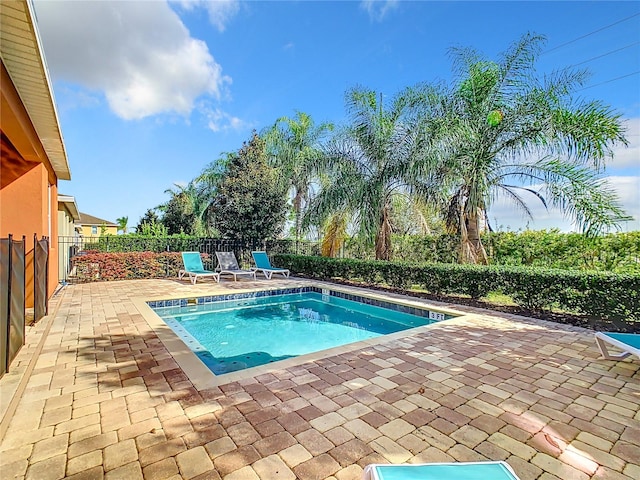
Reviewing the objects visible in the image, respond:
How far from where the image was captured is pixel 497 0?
407 inches

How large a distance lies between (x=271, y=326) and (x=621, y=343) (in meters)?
6.31

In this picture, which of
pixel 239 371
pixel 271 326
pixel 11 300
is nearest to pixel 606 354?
pixel 239 371

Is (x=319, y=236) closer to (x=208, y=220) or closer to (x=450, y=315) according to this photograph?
(x=450, y=315)

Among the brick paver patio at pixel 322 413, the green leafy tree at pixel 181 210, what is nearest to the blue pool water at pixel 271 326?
the brick paver patio at pixel 322 413

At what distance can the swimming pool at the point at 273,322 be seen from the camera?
6.00m

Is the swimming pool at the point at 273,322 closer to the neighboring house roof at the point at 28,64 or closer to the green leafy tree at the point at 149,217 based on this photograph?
the neighboring house roof at the point at 28,64

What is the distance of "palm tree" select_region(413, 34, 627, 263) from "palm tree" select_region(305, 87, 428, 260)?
0.84m

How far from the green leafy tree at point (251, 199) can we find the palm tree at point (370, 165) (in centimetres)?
402

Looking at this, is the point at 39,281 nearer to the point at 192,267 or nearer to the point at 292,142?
the point at 192,267

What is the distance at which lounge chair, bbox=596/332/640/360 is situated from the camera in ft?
13.2

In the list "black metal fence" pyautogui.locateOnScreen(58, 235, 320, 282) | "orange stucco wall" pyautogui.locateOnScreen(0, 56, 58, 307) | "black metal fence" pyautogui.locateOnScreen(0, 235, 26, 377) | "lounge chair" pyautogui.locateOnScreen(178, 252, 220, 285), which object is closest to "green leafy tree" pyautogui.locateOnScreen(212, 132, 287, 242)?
"black metal fence" pyautogui.locateOnScreen(58, 235, 320, 282)

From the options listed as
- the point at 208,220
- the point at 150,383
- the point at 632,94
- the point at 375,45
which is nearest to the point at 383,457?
the point at 150,383

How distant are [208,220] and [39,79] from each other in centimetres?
2012

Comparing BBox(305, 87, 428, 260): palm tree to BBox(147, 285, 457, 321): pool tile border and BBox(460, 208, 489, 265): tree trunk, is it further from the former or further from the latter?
BBox(147, 285, 457, 321): pool tile border
